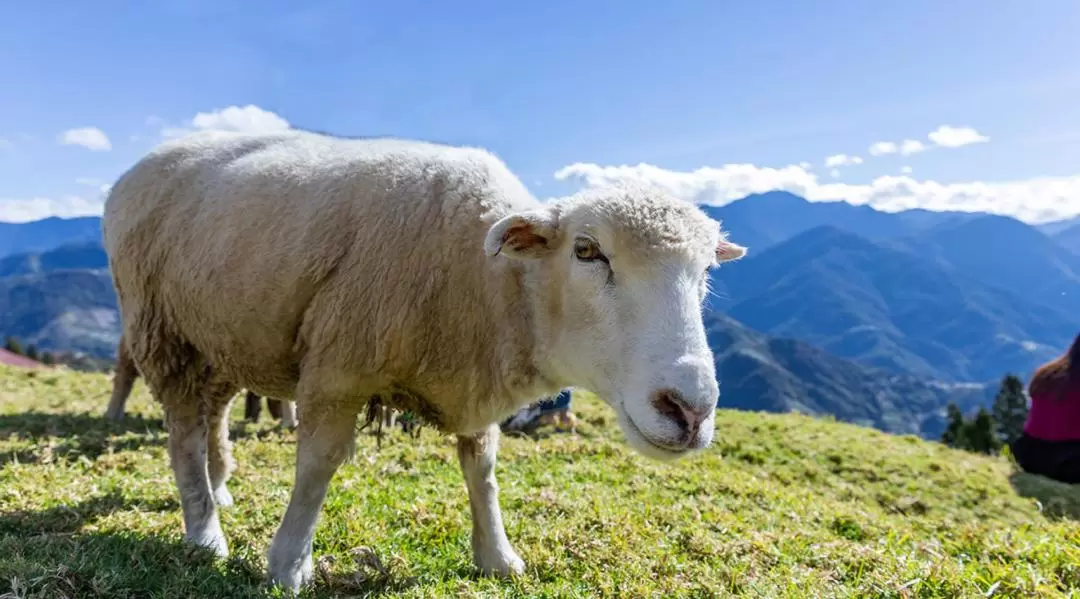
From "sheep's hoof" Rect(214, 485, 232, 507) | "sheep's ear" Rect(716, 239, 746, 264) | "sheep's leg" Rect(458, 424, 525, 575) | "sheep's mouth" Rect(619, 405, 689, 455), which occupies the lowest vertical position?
"sheep's hoof" Rect(214, 485, 232, 507)

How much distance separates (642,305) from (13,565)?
365 cm

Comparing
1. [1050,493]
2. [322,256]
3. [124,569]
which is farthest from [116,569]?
[1050,493]

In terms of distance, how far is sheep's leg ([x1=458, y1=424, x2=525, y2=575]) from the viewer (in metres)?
4.70

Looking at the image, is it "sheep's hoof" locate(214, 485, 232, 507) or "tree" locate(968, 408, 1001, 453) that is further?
"tree" locate(968, 408, 1001, 453)

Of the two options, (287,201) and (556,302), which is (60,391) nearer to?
(287,201)

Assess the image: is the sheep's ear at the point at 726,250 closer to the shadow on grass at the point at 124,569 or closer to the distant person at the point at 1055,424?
the shadow on grass at the point at 124,569

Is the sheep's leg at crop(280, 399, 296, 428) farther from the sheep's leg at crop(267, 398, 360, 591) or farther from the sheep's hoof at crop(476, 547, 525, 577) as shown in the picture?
the sheep's hoof at crop(476, 547, 525, 577)

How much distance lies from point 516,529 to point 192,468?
8.66 feet

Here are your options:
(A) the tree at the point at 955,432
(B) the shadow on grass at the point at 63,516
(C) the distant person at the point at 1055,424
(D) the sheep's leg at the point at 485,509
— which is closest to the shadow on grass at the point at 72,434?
(B) the shadow on grass at the point at 63,516

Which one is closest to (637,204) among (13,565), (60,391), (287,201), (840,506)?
(287,201)

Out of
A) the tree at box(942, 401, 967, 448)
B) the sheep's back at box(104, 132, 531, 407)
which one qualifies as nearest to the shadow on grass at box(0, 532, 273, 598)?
the sheep's back at box(104, 132, 531, 407)

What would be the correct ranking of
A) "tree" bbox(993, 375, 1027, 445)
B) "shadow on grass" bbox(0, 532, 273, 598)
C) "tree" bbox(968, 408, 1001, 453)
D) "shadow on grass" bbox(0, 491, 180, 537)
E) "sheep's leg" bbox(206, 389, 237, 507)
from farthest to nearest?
1. "tree" bbox(993, 375, 1027, 445)
2. "tree" bbox(968, 408, 1001, 453)
3. "sheep's leg" bbox(206, 389, 237, 507)
4. "shadow on grass" bbox(0, 491, 180, 537)
5. "shadow on grass" bbox(0, 532, 273, 598)

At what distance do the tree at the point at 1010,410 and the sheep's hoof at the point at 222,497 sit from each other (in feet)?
157

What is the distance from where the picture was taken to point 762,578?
469cm
